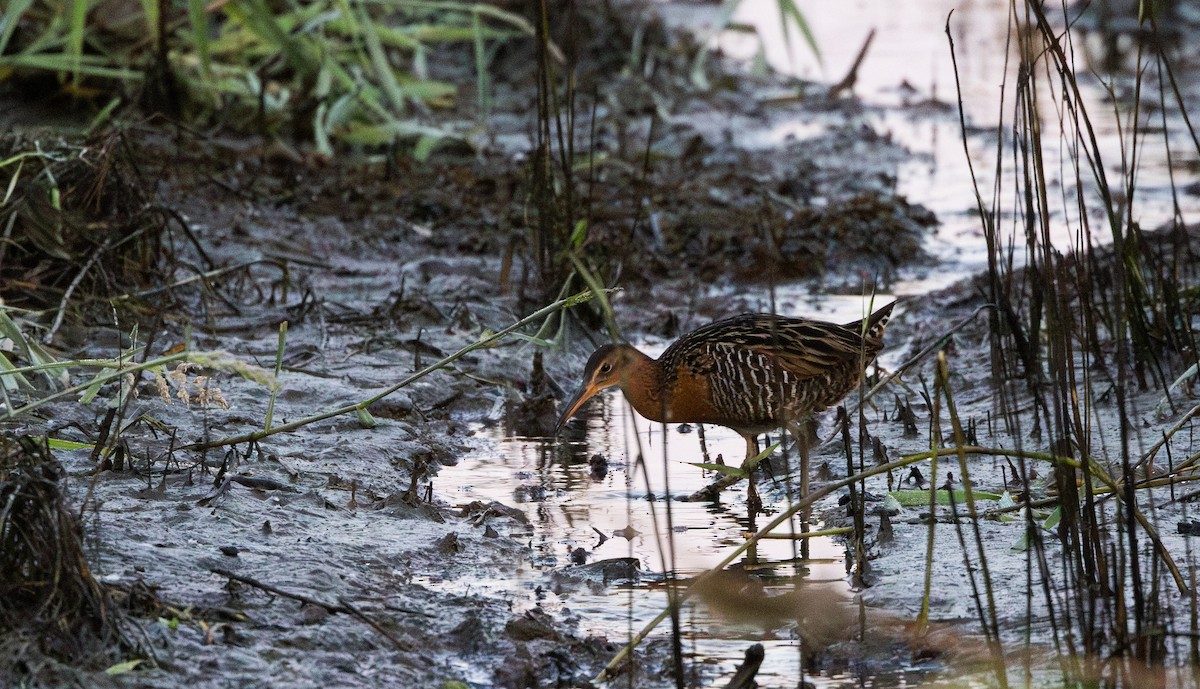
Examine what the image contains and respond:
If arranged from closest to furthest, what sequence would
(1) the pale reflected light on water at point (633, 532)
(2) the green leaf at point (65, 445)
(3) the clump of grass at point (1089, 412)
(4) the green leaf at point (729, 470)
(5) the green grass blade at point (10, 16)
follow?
(3) the clump of grass at point (1089, 412) < (1) the pale reflected light on water at point (633, 532) < (2) the green leaf at point (65, 445) < (4) the green leaf at point (729, 470) < (5) the green grass blade at point (10, 16)

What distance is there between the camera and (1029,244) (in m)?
4.23

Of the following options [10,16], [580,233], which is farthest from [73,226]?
[580,233]

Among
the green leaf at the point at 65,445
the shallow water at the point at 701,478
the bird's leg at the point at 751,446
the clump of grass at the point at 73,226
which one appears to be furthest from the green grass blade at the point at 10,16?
the bird's leg at the point at 751,446

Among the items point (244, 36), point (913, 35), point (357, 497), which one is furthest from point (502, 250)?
point (913, 35)

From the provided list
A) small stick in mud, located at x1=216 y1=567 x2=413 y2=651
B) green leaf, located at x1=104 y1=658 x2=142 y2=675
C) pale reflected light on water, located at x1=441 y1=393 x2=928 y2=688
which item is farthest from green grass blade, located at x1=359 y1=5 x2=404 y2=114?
green leaf, located at x1=104 y1=658 x2=142 y2=675

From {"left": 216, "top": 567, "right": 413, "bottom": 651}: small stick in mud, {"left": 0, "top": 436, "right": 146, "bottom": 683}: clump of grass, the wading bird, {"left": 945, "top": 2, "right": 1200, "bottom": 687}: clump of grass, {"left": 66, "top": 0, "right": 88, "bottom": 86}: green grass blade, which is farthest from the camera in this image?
{"left": 66, "top": 0, "right": 88, "bottom": 86}: green grass blade

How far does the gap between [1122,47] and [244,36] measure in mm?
→ 7607

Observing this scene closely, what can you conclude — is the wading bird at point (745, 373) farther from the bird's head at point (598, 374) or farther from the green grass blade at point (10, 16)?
the green grass blade at point (10, 16)

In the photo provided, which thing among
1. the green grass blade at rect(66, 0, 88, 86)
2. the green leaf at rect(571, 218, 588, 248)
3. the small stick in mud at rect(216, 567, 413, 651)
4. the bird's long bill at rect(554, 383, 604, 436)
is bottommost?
the small stick in mud at rect(216, 567, 413, 651)

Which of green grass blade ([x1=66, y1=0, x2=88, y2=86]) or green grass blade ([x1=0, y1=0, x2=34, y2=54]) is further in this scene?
green grass blade ([x1=66, y1=0, x2=88, y2=86])

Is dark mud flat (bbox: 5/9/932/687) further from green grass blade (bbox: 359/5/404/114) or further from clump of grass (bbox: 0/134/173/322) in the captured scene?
green grass blade (bbox: 359/5/404/114)

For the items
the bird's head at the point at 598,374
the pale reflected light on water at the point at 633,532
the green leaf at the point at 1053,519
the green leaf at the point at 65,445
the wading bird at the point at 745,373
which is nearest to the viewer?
the pale reflected light on water at the point at 633,532

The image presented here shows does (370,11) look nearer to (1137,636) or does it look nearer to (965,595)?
(965,595)

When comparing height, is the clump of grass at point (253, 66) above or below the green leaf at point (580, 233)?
above
